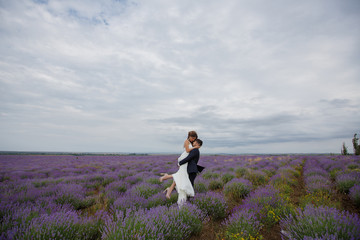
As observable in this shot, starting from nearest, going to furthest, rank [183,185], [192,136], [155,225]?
1. [155,225]
2. [183,185]
3. [192,136]

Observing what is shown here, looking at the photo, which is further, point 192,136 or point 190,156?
point 192,136

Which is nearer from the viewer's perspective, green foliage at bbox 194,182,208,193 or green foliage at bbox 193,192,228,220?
green foliage at bbox 193,192,228,220

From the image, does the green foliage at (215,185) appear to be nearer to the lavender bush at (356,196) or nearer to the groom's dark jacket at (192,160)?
the groom's dark jacket at (192,160)

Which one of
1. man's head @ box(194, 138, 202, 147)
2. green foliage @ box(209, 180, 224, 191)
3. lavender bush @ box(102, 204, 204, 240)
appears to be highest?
man's head @ box(194, 138, 202, 147)

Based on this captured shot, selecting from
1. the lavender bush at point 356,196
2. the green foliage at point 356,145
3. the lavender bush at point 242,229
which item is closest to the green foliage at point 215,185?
the lavender bush at point 242,229

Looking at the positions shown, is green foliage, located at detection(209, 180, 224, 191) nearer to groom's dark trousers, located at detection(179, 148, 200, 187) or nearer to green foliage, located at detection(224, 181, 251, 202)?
green foliage, located at detection(224, 181, 251, 202)

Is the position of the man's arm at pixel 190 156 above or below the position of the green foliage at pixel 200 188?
above

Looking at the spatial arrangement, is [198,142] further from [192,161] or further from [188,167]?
[188,167]

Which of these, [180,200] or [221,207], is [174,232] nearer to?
[180,200]

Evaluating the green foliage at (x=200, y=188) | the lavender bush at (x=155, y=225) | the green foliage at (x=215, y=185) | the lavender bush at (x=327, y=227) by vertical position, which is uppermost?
the lavender bush at (x=327, y=227)

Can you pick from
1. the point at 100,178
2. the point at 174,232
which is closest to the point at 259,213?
the point at 174,232

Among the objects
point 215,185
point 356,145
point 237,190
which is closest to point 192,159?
point 237,190

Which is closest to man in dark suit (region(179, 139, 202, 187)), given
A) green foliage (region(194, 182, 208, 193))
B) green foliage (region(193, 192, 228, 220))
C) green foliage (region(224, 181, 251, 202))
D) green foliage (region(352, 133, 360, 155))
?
green foliage (region(193, 192, 228, 220))

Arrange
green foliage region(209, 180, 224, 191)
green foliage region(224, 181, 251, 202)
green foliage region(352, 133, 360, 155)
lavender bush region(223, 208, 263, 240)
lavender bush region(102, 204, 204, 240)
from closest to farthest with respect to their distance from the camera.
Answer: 1. lavender bush region(102, 204, 204, 240)
2. lavender bush region(223, 208, 263, 240)
3. green foliage region(224, 181, 251, 202)
4. green foliage region(209, 180, 224, 191)
5. green foliage region(352, 133, 360, 155)
